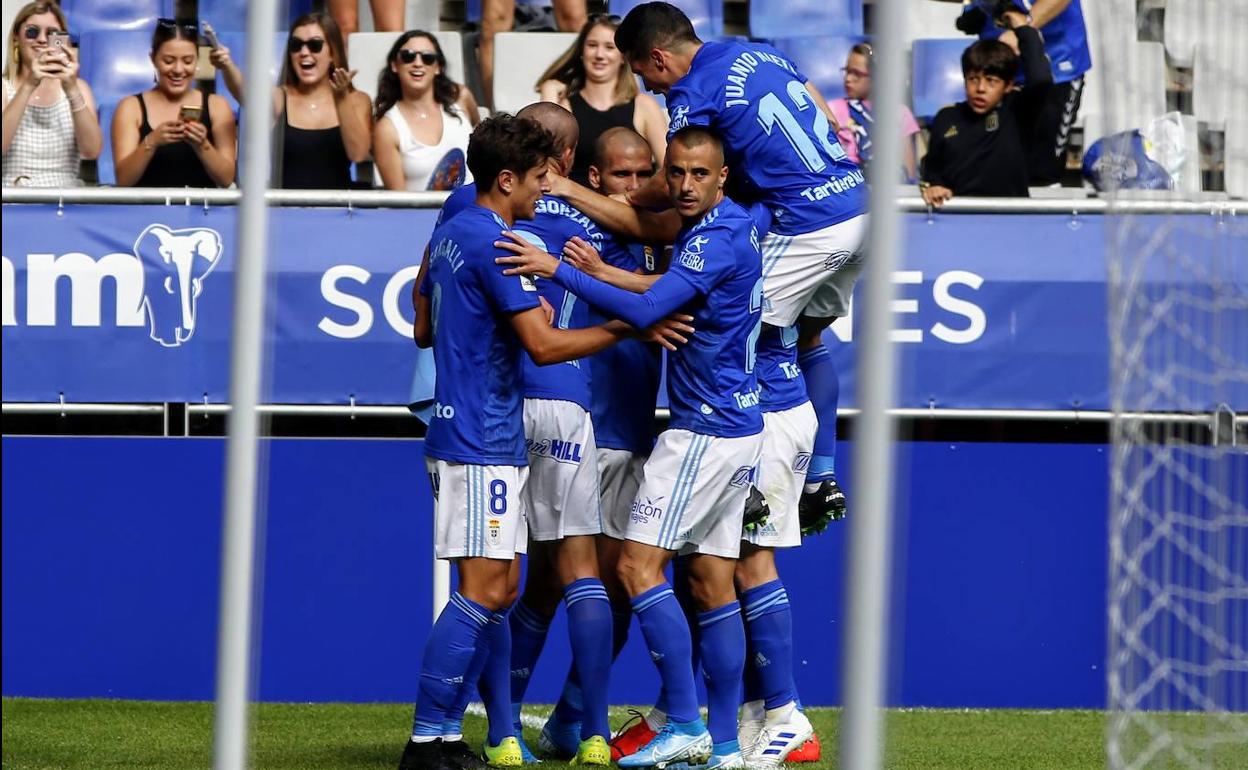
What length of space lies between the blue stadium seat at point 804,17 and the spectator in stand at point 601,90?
6.55ft

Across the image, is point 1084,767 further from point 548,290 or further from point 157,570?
point 157,570

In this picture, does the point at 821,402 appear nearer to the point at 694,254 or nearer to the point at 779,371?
the point at 779,371

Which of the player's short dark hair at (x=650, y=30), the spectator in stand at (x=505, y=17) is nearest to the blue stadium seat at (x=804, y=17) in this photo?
the spectator in stand at (x=505, y=17)

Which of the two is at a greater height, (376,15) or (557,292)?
(376,15)

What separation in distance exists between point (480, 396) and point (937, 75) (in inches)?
205

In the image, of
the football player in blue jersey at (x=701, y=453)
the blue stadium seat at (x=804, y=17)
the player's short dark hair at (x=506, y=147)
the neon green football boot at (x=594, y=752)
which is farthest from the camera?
the blue stadium seat at (x=804, y=17)

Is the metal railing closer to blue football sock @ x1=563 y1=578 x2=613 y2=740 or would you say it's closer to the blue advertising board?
the blue advertising board

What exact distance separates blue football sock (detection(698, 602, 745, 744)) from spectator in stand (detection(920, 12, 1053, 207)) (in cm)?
309

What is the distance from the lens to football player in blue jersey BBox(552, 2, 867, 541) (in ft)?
18.4

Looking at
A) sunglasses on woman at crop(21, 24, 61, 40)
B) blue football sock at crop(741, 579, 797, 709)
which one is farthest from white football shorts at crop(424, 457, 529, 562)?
sunglasses on woman at crop(21, 24, 61, 40)

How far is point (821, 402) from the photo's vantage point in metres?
6.31

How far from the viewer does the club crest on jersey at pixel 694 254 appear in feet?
16.7

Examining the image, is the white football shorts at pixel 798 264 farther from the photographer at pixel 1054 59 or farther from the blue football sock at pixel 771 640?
the photographer at pixel 1054 59

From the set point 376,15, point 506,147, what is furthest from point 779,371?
point 376,15
